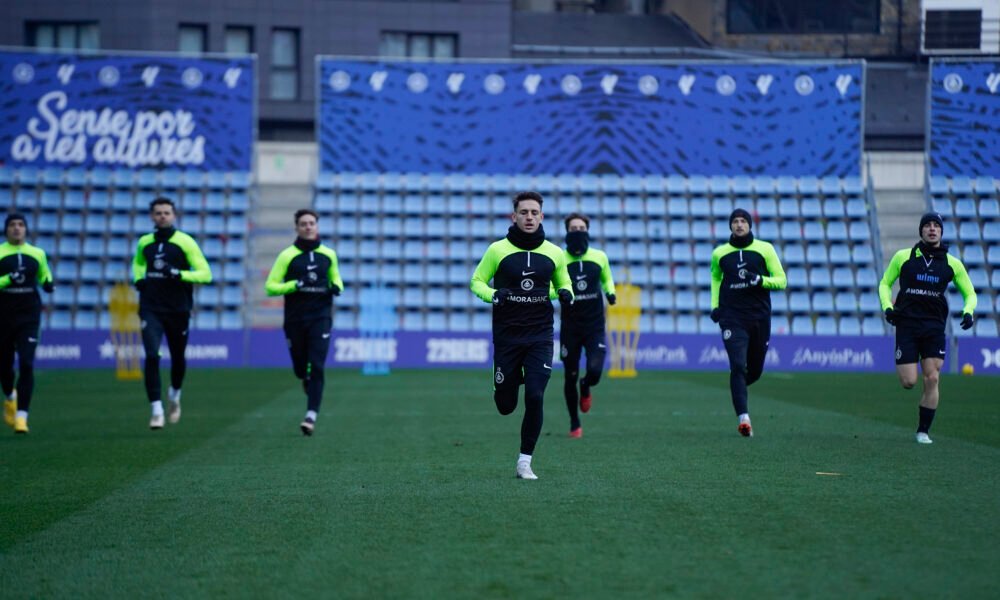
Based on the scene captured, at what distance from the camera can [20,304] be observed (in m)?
14.0

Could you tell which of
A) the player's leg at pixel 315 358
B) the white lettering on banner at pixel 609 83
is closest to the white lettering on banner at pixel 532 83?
the white lettering on banner at pixel 609 83

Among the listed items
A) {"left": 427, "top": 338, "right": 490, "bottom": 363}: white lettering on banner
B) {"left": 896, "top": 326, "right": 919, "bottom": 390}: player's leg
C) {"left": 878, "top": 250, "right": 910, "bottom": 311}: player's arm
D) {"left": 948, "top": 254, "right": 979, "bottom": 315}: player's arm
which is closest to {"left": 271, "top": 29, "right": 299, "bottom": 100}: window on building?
{"left": 427, "top": 338, "right": 490, "bottom": 363}: white lettering on banner

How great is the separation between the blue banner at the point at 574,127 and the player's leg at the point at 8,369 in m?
21.0

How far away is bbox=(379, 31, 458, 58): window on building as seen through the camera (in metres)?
39.7

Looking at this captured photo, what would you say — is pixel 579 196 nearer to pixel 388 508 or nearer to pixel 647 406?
pixel 647 406

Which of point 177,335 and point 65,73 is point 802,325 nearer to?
point 65,73

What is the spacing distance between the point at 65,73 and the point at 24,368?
74.0 feet

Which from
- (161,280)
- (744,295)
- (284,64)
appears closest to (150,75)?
(284,64)

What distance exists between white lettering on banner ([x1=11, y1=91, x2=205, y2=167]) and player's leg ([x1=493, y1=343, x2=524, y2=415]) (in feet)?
85.7

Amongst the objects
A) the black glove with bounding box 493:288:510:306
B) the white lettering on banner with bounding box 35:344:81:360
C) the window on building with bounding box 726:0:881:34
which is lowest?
the white lettering on banner with bounding box 35:344:81:360

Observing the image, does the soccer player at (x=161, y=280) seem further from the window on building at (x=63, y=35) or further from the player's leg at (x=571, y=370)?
the window on building at (x=63, y=35)

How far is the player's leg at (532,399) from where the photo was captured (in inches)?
384

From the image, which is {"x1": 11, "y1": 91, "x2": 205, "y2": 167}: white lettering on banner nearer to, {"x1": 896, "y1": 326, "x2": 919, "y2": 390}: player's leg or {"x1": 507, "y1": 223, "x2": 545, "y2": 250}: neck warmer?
{"x1": 896, "y1": 326, "x2": 919, "y2": 390}: player's leg

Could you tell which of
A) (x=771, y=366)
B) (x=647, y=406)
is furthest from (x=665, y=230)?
(x=647, y=406)
